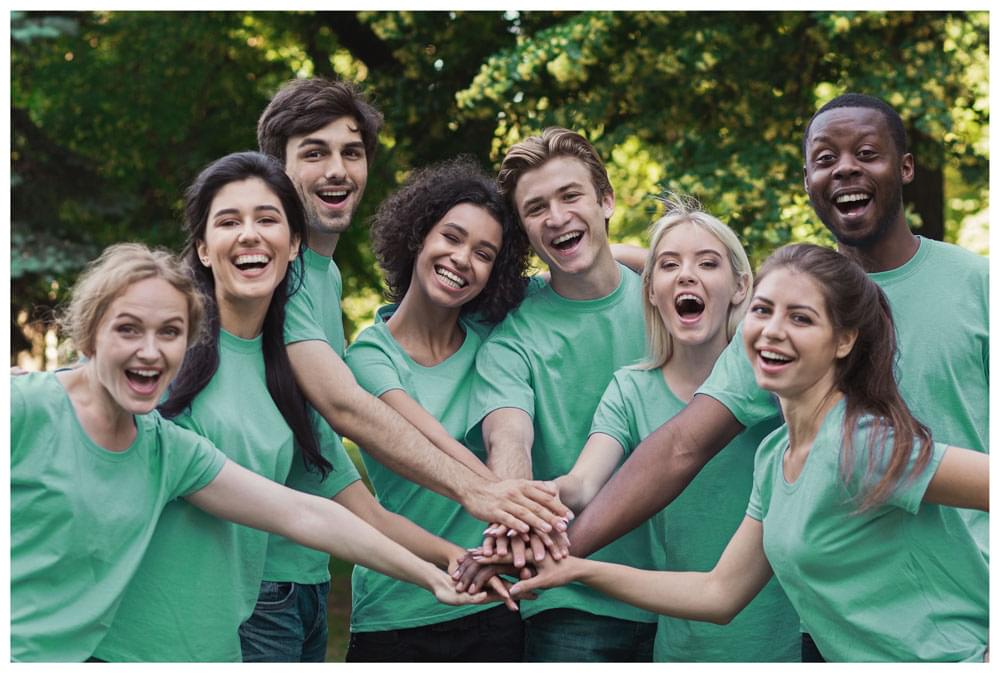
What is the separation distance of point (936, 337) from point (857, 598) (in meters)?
1.03

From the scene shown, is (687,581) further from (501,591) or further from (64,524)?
(64,524)

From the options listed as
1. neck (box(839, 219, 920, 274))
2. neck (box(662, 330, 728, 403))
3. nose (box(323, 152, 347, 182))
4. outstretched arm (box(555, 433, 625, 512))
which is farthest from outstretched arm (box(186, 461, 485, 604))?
neck (box(839, 219, 920, 274))

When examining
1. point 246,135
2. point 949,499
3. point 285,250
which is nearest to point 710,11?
point 246,135

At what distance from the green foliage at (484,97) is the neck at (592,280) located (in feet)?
12.4

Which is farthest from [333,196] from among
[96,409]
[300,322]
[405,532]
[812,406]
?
[812,406]

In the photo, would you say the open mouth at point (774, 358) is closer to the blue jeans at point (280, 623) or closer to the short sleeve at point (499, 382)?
the short sleeve at point (499, 382)

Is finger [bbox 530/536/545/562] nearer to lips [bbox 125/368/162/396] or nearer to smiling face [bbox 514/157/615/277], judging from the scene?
smiling face [bbox 514/157/615/277]

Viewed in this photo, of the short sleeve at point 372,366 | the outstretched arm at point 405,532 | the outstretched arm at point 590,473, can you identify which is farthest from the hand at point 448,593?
the short sleeve at point 372,366

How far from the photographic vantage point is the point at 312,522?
12.6ft

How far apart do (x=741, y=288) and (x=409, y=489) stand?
1.44 m

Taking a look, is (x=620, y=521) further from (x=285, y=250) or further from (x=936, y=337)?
(x=285, y=250)

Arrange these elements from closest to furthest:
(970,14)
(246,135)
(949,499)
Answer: (949,499), (970,14), (246,135)

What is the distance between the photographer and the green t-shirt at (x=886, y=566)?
335 cm

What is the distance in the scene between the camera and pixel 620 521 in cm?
403
